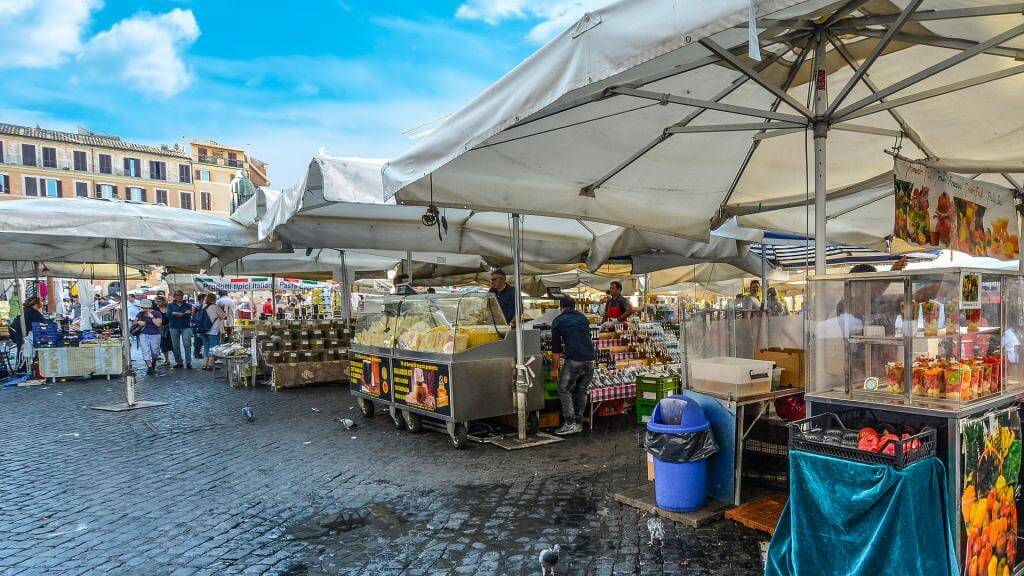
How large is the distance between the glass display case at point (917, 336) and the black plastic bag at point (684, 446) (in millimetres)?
1125

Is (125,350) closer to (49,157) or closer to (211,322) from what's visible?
(211,322)

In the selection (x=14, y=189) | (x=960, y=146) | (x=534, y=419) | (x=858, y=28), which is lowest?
(x=534, y=419)

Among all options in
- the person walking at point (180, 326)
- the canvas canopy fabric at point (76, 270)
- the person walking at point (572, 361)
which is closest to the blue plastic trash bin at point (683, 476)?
the person walking at point (572, 361)

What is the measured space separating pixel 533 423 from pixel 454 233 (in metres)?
2.97

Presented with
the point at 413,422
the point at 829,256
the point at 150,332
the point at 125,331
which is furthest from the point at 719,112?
the point at 150,332

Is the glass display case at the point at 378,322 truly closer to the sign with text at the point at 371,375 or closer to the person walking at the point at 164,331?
the sign with text at the point at 371,375

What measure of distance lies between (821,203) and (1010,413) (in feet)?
5.21

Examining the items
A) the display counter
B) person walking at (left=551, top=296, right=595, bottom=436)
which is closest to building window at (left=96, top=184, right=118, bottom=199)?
the display counter

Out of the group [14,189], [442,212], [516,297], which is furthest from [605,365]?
[14,189]

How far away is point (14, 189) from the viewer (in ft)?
168

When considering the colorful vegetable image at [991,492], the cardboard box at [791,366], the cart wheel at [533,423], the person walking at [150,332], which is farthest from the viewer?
the person walking at [150,332]

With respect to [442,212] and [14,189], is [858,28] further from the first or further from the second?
[14,189]

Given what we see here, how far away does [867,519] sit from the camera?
2742 millimetres

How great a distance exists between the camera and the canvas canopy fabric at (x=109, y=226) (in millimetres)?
7406
